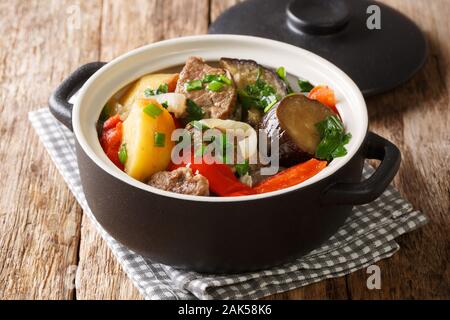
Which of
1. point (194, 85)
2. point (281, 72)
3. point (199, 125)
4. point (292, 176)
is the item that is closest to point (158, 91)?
point (194, 85)

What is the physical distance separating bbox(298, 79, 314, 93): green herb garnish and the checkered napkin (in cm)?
34

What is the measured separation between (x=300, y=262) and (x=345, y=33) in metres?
1.07

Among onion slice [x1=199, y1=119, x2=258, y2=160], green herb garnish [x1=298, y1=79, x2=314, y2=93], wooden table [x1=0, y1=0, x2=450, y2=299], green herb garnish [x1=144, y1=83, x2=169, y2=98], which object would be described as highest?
green herb garnish [x1=144, y1=83, x2=169, y2=98]

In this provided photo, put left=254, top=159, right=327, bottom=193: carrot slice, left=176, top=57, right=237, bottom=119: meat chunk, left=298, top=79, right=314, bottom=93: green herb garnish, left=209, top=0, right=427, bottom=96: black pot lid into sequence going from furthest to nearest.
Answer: left=209, top=0, right=427, bottom=96: black pot lid
left=298, top=79, right=314, bottom=93: green herb garnish
left=176, top=57, right=237, bottom=119: meat chunk
left=254, top=159, right=327, bottom=193: carrot slice

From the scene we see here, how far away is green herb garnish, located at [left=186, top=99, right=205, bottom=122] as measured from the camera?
6.75 feet

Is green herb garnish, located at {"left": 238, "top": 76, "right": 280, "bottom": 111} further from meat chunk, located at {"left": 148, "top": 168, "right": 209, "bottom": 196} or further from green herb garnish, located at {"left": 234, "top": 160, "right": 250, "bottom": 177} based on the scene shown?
meat chunk, located at {"left": 148, "top": 168, "right": 209, "bottom": 196}

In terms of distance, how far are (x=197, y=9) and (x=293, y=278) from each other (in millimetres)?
1513

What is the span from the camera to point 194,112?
206 cm

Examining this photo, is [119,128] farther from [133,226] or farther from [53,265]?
[53,265]

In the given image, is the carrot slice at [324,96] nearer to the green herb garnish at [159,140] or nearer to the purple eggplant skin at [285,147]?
the purple eggplant skin at [285,147]

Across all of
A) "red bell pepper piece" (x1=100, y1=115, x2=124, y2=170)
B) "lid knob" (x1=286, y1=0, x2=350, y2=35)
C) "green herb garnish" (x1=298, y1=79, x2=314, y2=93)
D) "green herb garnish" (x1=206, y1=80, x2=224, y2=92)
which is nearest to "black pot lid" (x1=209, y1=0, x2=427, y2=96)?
"lid knob" (x1=286, y1=0, x2=350, y2=35)

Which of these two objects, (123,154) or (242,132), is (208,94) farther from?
(123,154)

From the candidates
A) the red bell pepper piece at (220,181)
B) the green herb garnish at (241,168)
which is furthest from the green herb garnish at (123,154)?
the green herb garnish at (241,168)

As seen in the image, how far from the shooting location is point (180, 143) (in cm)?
196
